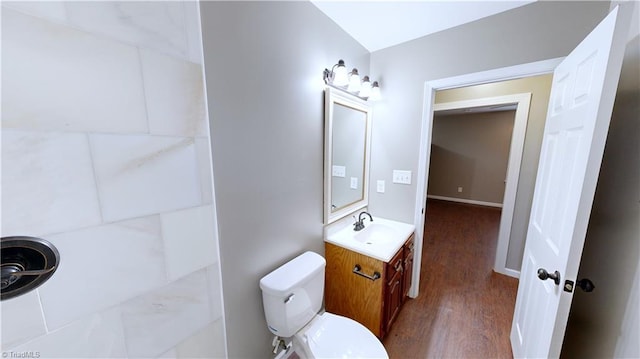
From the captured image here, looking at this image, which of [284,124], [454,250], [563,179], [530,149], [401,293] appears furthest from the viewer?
[454,250]

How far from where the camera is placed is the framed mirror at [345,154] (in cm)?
154

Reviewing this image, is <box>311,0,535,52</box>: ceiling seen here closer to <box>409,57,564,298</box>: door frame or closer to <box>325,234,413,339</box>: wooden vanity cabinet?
<box>409,57,564,298</box>: door frame

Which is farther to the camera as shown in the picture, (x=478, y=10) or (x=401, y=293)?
(x=401, y=293)

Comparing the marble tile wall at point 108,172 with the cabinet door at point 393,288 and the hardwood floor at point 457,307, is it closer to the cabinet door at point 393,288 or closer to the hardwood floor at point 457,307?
the cabinet door at point 393,288

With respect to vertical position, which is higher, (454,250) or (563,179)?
(563,179)

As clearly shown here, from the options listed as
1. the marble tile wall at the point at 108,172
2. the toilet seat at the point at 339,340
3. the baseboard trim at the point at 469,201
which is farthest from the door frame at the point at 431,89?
the baseboard trim at the point at 469,201

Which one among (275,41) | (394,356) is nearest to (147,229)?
(275,41)

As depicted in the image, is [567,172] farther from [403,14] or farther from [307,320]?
[307,320]

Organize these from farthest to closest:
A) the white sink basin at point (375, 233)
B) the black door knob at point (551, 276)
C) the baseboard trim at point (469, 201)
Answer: the baseboard trim at point (469, 201), the white sink basin at point (375, 233), the black door knob at point (551, 276)

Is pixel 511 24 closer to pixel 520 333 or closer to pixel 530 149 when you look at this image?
pixel 530 149

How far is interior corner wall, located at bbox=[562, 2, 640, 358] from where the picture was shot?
84cm

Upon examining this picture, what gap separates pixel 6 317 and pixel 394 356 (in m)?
1.88

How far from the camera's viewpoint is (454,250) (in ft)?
9.83

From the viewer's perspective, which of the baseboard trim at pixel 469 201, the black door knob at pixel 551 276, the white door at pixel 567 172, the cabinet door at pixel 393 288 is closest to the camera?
the white door at pixel 567 172
